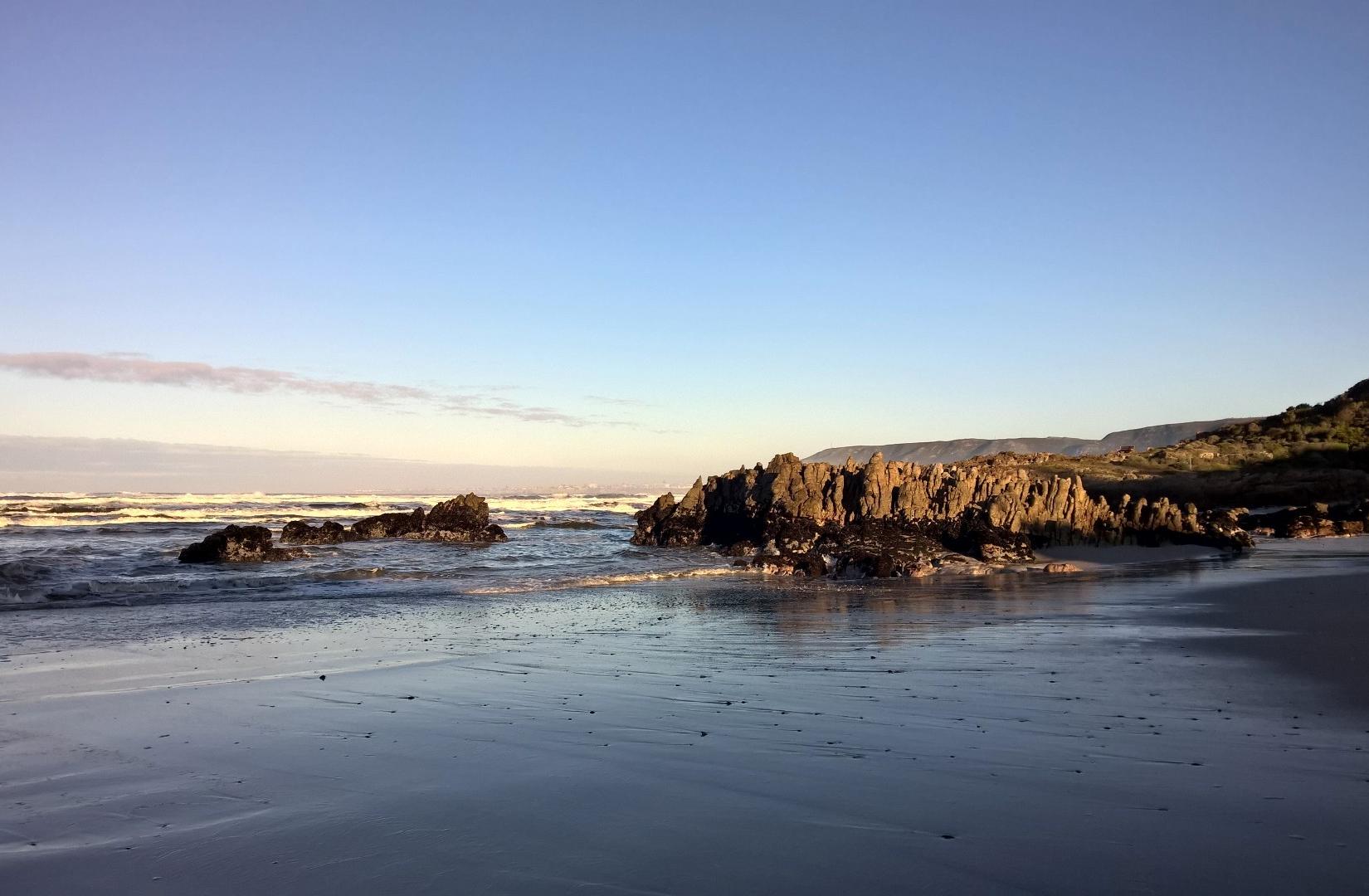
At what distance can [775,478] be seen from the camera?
2370 cm

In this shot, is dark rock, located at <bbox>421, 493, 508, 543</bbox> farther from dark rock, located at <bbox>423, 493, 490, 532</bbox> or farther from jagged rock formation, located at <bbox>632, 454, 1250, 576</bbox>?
jagged rock formation, located at <bbox>632, 454, 1250, 576</bbox>

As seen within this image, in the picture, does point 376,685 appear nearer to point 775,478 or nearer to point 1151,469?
point 775,478

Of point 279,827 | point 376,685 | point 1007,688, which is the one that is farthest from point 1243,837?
point 376,685

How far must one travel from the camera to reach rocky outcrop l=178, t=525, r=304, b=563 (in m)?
20.8

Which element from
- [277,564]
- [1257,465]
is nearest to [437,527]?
[277,564]

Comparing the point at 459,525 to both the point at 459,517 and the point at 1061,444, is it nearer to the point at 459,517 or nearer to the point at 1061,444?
the point at 459,517

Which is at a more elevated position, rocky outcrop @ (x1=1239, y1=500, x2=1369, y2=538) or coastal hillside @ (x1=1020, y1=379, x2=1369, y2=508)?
coastal hillside @ (x1=1020, y1=379, x2=1369, y2=508)

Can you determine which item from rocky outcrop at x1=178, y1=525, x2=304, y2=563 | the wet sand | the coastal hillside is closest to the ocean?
rocky outcrop at x1=178, y1=525, x2=304, y2=563

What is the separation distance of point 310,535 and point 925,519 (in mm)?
18090

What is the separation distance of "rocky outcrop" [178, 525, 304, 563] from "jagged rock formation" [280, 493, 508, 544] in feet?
19.1

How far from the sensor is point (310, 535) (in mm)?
26844

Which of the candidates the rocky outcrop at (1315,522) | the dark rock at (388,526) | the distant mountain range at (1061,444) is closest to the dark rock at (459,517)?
the dark rock at (388,526)

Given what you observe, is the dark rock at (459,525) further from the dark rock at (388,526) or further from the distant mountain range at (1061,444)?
the distant mountain range at (1061,444)

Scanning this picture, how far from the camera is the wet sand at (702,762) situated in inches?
141
